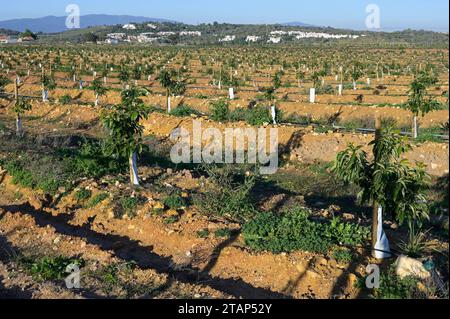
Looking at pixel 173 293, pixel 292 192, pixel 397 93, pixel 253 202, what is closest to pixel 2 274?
pixel 173 293

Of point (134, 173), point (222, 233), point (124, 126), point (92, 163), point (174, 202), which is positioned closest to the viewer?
point (222, 233)

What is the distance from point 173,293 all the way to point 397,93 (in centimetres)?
2709

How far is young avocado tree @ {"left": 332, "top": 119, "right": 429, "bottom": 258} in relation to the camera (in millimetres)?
8336

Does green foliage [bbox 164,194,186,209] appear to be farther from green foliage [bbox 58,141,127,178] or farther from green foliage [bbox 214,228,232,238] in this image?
green foliage [bbox 58,141,127,178]

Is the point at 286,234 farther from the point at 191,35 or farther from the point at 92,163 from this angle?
the point at 191,35

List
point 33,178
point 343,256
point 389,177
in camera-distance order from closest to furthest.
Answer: point 389,177 < point 343,256 < point 33,178

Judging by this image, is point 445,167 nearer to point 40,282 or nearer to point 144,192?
point 144,192

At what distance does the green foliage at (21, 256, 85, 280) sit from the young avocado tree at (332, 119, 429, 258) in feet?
16.3

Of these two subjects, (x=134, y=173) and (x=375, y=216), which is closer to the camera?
(x=375, y=216)

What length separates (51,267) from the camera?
866 centimetres

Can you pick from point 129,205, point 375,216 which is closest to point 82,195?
point 129,205

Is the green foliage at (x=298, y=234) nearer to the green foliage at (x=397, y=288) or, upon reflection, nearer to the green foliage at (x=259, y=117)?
the green foliage at (x=397, y=288)

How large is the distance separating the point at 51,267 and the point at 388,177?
5856mm
